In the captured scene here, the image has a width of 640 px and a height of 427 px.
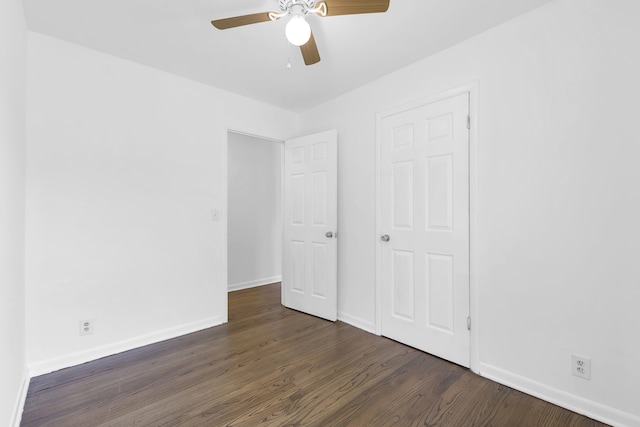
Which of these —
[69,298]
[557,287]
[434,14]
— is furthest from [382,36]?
[69,298]

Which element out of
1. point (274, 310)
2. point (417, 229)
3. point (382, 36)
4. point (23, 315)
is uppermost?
point (382, 36)

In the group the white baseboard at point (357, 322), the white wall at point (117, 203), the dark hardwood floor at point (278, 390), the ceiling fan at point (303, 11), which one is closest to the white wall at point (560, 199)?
the dark hardwood floor at point (278, 390)

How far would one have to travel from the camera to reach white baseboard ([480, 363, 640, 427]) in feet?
5.19

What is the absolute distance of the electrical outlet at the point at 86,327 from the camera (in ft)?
7.52

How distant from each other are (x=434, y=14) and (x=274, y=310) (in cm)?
324

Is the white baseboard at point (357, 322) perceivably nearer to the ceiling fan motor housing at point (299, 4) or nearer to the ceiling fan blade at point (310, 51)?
the ceiling fan blade at point (310, 51)

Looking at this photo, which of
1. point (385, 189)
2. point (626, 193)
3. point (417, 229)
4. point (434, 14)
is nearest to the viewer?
point (626, 193)

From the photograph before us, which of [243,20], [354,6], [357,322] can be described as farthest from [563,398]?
[243,20]

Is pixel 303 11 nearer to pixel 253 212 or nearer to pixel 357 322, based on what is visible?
pixel 357 322

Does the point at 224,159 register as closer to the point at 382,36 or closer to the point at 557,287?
the point at 382,36

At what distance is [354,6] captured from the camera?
151cm

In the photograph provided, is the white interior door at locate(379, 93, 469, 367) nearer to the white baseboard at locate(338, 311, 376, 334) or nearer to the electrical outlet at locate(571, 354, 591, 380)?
the white baseboard at locate(338, 311, 376, 334)

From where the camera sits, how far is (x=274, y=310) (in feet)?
11.6

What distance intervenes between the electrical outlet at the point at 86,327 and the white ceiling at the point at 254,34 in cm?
219
